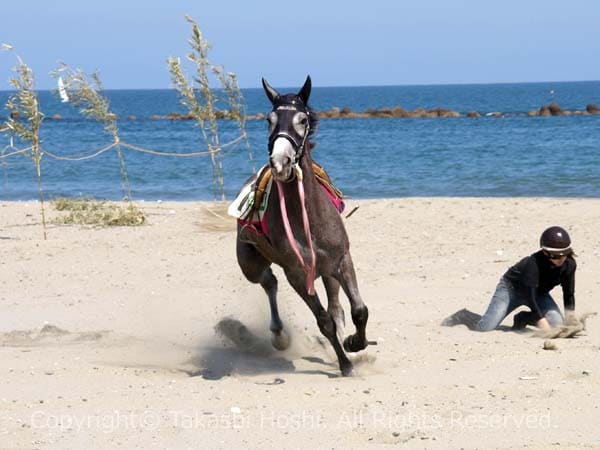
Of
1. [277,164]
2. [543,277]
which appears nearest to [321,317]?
[277,164]

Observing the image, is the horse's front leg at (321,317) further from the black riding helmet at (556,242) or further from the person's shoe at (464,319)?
the black riding helmet at (556,242)

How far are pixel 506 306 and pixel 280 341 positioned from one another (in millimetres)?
2017

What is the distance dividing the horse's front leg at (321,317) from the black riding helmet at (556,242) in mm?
2108

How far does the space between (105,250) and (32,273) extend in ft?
5.72

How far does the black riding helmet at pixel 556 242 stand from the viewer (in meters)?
8.42

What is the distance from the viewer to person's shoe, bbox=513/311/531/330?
8828 mm

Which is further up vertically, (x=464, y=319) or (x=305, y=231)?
(x=305, y=231)

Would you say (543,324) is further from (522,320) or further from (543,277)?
(543,277)

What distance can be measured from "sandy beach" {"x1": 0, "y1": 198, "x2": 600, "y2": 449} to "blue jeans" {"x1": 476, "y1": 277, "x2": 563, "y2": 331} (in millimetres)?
207

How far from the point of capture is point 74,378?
7434mm

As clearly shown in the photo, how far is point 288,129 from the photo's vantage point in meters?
6.80

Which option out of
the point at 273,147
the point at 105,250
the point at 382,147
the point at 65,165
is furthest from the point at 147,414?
the point at 382,147

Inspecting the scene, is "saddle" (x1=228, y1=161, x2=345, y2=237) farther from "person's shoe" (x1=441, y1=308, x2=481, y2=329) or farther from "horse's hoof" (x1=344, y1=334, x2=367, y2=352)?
"person's shoe" (x1=441, y1=308, x2=481, y2=329)

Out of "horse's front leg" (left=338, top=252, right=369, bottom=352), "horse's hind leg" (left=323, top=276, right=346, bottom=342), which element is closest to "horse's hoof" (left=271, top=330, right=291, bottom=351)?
"horse's hind leg" (left=323, top=276, right=346, bottom=342)
